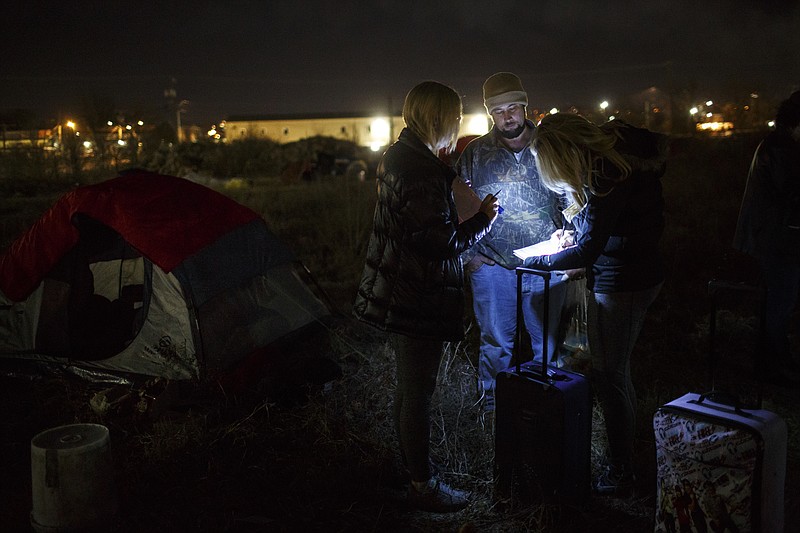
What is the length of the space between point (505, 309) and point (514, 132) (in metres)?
1.04

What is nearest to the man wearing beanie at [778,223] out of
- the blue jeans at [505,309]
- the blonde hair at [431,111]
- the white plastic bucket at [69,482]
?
the blue jeans at [505,309]

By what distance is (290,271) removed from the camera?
5379mm

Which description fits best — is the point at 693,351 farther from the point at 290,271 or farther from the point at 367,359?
the point at 290,271

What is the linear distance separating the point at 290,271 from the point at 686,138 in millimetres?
20059

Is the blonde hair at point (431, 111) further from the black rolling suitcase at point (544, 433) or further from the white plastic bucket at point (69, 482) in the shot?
the white plastic bucket at point (69, 482)

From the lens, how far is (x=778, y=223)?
447 centimetres

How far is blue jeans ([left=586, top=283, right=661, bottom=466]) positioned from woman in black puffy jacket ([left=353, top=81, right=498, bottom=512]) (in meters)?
0.63

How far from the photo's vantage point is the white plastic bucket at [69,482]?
2883 mm

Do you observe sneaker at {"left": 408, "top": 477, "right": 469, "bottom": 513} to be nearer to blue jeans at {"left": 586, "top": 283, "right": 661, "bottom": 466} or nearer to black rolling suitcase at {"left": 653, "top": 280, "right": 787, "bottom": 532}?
blue jeans at {"left": 586, "top": 283, "right": 661, "bottom": 466}

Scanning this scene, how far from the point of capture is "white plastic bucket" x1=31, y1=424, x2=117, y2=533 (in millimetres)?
2883

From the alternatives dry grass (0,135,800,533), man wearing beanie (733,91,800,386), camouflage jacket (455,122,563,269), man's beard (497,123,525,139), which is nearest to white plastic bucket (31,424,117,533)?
dry grass (0,135,800,533)

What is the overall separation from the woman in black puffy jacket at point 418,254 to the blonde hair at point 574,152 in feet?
1.20

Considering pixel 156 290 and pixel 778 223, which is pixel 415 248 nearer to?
pixel 156 290

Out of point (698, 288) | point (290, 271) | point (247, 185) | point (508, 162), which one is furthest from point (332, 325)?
point (247, 185)
